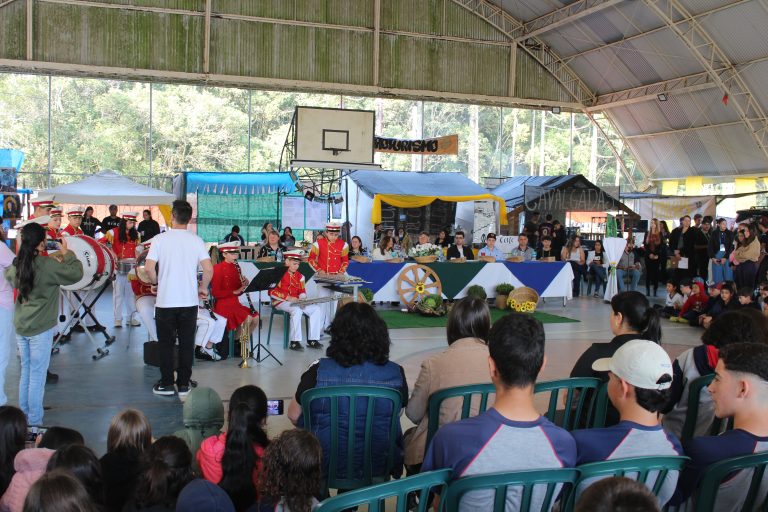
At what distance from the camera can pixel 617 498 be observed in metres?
1.59

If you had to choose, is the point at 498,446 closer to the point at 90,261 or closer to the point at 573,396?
the point at 573,396

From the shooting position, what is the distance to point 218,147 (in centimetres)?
2122

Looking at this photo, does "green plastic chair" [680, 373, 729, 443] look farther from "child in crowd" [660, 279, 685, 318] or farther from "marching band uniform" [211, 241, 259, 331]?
"child in crowd" [660, 279, 685, 318]

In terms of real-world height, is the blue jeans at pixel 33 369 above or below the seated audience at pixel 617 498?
below

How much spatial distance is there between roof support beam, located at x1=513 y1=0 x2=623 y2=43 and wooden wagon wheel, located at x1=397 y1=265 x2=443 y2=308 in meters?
10.6

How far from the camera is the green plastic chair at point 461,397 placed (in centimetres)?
312

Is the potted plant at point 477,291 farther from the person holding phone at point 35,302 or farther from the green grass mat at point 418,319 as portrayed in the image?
the person holding phone at point 35,302

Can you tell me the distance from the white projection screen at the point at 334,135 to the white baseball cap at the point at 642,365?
13193 mm

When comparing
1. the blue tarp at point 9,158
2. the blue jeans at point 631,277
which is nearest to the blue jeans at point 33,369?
the blue jeans at point 631,277

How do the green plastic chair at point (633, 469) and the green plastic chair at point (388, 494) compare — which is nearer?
the green plastic chair at point (388, 494)

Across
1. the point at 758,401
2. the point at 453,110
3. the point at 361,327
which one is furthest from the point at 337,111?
the point at 758,401

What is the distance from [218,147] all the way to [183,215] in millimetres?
16067

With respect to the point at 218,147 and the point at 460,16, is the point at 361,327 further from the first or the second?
the point at 460,16

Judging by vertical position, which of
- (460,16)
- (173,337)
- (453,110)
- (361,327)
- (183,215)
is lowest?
(173,337)
